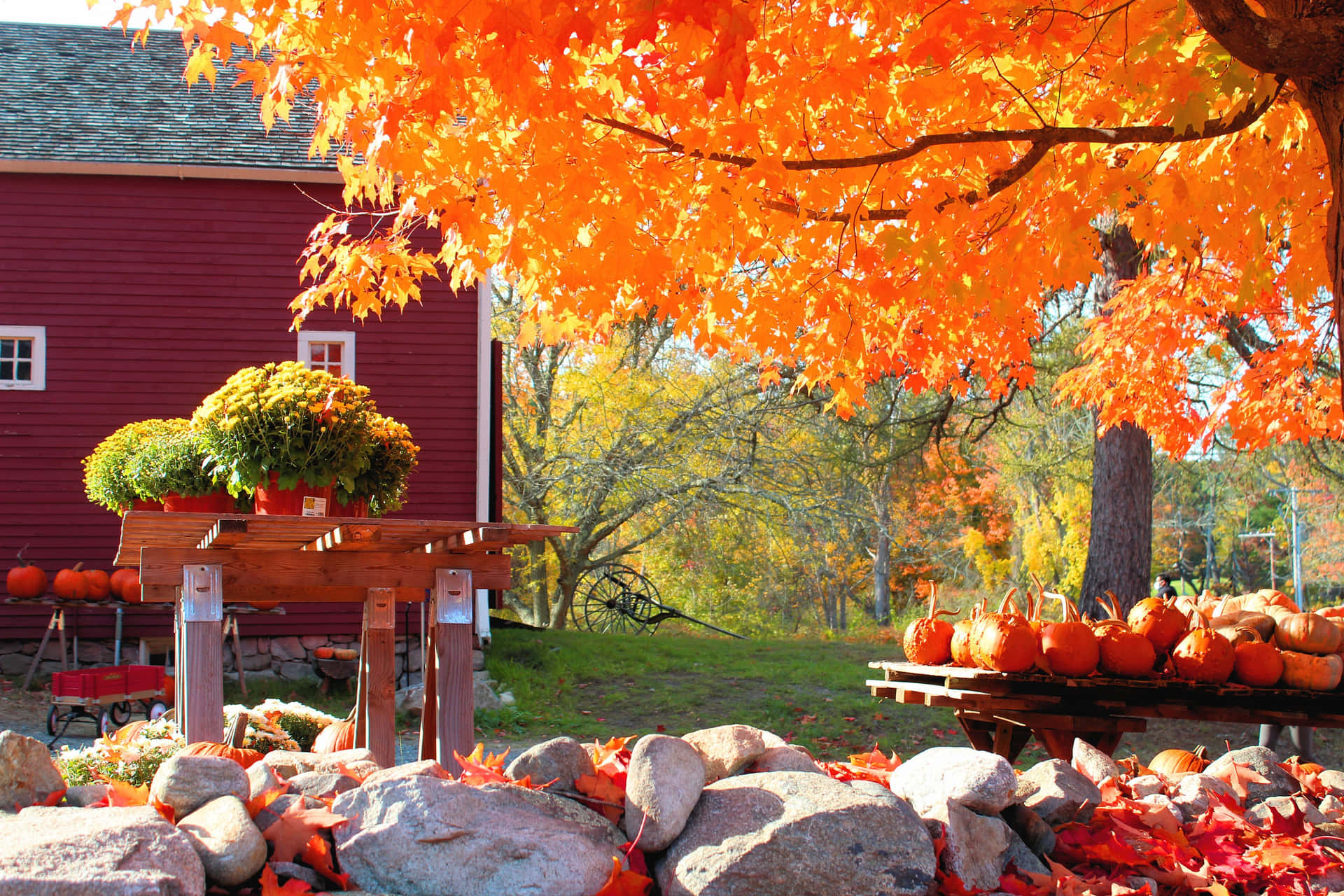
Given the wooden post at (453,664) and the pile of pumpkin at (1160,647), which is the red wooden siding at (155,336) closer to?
the wooden post at (453,664)

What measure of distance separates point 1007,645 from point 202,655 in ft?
10.0

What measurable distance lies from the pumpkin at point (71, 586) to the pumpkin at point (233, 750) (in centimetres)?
783

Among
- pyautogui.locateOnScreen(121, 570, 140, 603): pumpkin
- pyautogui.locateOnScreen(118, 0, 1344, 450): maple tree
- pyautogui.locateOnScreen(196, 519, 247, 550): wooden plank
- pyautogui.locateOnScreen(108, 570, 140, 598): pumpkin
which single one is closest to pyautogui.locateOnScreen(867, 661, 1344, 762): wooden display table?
pyautogui.locateOnScreen(118, 0, 1344, 450): maple tree

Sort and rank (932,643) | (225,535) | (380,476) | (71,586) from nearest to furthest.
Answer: (225,535), (380,476), (932,643), (71,586)

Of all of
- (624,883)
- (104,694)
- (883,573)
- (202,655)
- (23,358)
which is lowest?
(883,573)

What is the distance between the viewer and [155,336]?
11.4 meters

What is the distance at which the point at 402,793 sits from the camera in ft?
8.86

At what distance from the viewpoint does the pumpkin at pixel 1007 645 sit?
14.6 ft

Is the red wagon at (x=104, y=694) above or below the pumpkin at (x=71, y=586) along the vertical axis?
below

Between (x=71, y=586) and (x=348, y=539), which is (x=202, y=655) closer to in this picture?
(x=348, y=539)

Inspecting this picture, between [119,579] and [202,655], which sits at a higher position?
[202,655]

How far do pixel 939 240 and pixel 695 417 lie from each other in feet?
46.0

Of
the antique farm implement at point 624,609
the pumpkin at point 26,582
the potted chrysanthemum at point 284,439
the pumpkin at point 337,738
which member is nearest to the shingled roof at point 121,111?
the pumpkin at point 26,582

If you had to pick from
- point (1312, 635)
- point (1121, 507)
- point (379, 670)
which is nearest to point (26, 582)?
point (379, 670)
